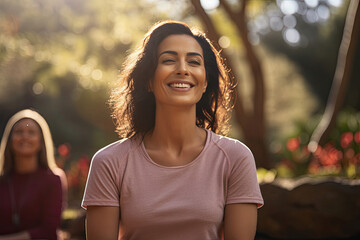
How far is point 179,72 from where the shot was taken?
85.8 inches

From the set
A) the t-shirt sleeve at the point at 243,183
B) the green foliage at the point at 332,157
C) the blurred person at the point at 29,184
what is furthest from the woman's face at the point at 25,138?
the green foliage at the point at 332,157

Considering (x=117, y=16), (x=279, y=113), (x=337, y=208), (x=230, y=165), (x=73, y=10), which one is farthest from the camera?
(x=279, y=113)

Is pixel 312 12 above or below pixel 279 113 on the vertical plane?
above

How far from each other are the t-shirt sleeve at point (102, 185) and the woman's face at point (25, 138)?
1.33m

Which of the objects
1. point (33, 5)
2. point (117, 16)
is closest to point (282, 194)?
point (117, 16)

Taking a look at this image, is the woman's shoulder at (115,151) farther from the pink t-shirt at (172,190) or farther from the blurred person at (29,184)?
the blurred person at (29,184)

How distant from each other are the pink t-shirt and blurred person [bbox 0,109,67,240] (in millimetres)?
1183

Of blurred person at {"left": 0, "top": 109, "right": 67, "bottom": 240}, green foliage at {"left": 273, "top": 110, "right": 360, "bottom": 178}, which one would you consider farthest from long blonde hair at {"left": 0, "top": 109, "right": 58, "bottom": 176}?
green foliage at {"left": 273, "top": 110, "right": 360, "bottom": 178}

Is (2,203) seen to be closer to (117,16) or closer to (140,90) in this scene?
(140,90)

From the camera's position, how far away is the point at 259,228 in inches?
205

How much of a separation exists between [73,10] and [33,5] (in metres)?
1.26

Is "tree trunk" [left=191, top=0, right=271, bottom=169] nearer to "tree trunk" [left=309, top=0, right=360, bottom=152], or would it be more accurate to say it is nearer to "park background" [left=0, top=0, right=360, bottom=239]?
"park background" [left=0, top=0, right=360, bottom=239]

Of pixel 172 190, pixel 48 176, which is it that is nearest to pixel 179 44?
pixel 172 190

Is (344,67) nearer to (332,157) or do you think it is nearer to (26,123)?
(332,157)
